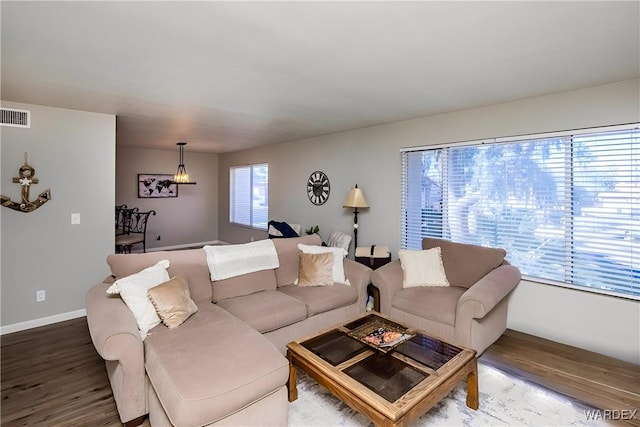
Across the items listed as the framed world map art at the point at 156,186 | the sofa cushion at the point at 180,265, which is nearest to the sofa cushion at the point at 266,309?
the sofa cushion at the point at 180,265

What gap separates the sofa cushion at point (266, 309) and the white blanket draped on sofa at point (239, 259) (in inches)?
10.2

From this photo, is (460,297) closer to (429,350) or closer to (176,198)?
(429,350)

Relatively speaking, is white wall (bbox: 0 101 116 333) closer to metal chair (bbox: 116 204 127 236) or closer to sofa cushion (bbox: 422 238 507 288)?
metal chair (bbox: 116 204 127 236)

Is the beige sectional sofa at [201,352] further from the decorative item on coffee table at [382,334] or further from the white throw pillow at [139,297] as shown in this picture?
the decorative item on coffee table at [382,334]

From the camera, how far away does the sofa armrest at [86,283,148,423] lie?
1.86 m

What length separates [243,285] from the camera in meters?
3.10

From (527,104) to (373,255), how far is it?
2.43 metres

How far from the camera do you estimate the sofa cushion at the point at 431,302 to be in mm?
2911

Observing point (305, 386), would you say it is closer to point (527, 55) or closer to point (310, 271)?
point (310, 271)

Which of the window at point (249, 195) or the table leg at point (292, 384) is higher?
the window at point (249, 195)

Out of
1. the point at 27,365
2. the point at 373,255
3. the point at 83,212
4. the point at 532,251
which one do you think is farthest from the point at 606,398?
the point at 83,212

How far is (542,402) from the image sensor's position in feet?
7.36

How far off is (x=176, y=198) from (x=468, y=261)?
702cm

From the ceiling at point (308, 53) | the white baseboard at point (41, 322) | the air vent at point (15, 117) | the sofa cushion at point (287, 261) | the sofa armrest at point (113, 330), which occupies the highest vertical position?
the ceiling at point (308, 53)
